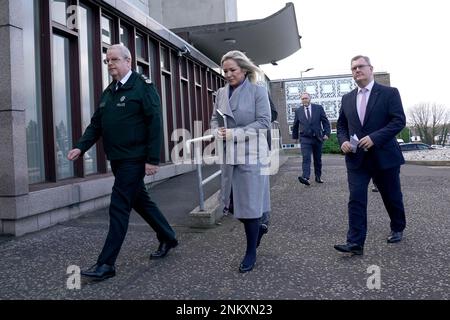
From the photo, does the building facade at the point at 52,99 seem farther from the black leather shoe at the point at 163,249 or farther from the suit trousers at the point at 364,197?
the suit trousers at the point at 364,197

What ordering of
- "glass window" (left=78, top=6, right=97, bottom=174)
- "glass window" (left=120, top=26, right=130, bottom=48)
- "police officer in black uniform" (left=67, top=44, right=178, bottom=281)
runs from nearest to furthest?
"police officer in black uniform" (left=67, top=44, right=178, bottom=281)
"glass window" (left=78, top=6, right=97, bottom=174)
"glass window" (left=120, top=26, right=130, bottom=48)

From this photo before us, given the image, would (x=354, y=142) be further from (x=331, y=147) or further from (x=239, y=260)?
(x=331, y=147)

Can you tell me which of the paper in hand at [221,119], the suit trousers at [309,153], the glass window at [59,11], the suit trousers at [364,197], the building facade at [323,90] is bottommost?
the suit trousers at [364,197]

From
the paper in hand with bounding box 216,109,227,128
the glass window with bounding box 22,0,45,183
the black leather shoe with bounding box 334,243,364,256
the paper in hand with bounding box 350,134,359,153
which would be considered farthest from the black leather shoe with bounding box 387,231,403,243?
the glass window with bounding box 22,0,45,183

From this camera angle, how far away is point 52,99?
5520mm

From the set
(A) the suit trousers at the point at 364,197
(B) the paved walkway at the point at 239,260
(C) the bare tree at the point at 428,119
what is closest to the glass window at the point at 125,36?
(B) the paved walkway at the point at 239,260

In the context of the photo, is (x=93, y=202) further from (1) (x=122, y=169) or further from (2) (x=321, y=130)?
(2) (x=321, y=130)

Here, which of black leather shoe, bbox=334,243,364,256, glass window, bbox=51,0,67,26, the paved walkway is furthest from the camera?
glass window, bbox=51,0,67,26

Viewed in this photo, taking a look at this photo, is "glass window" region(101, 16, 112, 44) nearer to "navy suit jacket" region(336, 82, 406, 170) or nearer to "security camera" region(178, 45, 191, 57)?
"security camera" region(178, 45, 191, 57)

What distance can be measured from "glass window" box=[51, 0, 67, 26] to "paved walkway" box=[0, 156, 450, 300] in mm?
2727

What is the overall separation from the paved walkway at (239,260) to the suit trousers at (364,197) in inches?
8.4

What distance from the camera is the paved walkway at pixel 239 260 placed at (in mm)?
2975

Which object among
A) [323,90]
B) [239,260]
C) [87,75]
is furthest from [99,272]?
[323,90]

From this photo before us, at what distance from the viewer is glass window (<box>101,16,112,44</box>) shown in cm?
718
